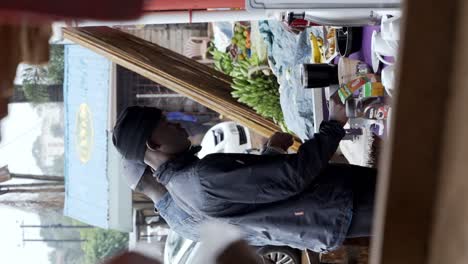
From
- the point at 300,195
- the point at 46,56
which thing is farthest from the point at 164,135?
the point at 46,56

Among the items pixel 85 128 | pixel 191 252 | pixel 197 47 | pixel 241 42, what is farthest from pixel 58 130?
pixel 197 47

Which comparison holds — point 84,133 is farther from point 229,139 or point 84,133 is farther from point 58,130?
point 229,139

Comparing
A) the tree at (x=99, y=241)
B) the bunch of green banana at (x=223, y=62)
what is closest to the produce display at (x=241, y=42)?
the bunch of green banana at (x=223, y=62)

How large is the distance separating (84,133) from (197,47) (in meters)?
2.35

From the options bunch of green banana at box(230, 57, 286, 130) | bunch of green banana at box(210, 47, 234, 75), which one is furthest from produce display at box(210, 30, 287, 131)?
bunch of green banana at box(210, 47, 234, 75)

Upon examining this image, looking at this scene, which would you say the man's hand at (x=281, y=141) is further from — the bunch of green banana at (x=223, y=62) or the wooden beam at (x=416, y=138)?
the bunch of green banana at (x=223, y=62)

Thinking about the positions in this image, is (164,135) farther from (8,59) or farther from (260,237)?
(8,59)

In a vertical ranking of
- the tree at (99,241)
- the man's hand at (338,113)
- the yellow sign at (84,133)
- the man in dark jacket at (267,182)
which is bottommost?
the tree at (99,241)

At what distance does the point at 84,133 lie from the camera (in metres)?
6.83

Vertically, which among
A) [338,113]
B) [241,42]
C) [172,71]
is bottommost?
[338,113]

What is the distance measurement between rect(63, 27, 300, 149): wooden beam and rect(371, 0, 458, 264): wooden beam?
4.00m

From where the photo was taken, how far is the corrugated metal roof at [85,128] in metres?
6.69

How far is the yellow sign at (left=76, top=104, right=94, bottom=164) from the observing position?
676 cm

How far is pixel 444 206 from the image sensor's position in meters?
0.80
